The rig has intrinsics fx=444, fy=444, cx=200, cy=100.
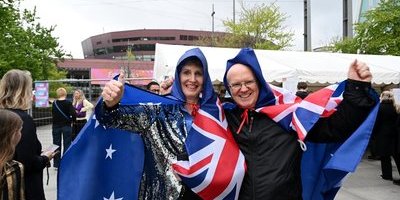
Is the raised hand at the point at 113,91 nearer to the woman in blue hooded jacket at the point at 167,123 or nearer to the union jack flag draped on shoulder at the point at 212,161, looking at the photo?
the woman in blue hooded jacket at the point at 167,123

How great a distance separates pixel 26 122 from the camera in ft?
11.5

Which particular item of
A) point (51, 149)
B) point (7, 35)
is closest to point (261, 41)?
point (7, 35)

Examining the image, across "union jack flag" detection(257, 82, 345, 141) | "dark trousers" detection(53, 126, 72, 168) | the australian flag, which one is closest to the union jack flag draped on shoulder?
"union jack flag" detection(257, 82, 345, 141)

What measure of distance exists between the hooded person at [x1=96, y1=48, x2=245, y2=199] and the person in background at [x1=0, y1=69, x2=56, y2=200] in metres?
1.03

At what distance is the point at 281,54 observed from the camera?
39.9 feet


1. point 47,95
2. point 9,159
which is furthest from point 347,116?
point 47,95

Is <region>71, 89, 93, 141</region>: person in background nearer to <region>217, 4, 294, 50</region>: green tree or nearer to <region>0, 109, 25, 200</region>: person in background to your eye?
<region>0, 109, 25, 200</region>: person in background

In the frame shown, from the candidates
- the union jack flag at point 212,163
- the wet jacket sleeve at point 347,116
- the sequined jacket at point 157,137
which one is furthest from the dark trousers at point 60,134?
the wet jacket sleeve at point 347,116

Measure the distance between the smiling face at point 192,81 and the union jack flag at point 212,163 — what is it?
0.41m

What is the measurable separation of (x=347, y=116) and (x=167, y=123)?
1092 mm

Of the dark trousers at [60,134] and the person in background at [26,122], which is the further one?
the dark trousers at [60,134]

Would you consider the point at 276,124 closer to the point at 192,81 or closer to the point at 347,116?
the point at 347,116

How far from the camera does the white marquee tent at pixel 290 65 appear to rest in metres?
10.2

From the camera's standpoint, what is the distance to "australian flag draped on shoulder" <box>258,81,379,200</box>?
7.54 ft
